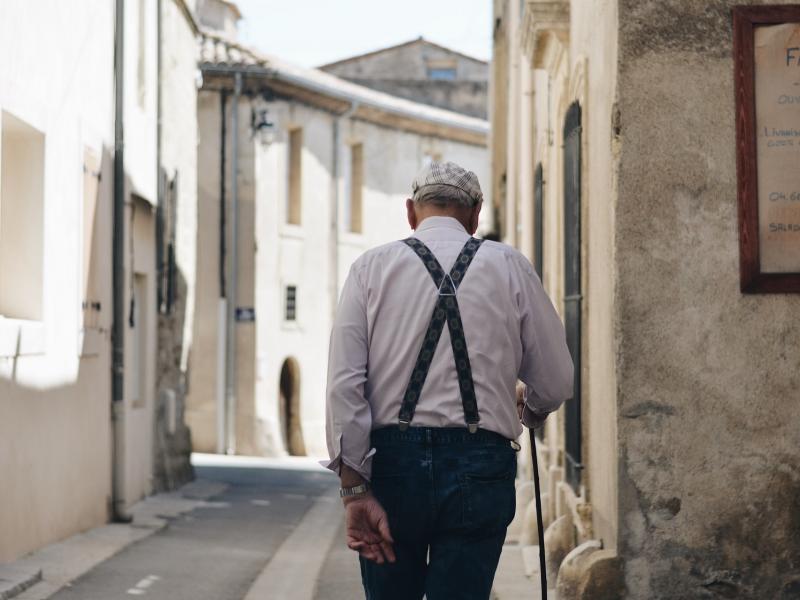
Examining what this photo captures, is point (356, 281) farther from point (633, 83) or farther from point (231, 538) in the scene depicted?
point (231, 538)

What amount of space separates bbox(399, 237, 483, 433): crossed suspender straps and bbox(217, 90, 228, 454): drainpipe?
2325 centimetres

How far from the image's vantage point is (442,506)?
140 inches

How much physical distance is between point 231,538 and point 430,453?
7224 millimetres

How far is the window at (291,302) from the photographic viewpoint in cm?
2944

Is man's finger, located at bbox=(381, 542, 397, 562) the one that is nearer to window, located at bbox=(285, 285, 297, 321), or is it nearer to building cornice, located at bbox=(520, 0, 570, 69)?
building cornice, located at bbox=(520, 0, 570, 69)

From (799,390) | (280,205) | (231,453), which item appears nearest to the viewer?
(799,390)

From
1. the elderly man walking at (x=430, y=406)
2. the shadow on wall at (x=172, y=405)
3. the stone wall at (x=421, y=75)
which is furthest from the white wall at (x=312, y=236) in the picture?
the elderly man walking at (x=430, y=406)

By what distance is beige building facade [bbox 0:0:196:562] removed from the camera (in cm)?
844

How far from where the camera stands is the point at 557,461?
948cm

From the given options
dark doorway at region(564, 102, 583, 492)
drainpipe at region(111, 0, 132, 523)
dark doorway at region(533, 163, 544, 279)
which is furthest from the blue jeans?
drainpipe at region(111, 0, 132, 523)

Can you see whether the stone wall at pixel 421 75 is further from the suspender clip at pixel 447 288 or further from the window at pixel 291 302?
the suspender clip at pixel 447 288

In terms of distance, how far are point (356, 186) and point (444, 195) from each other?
28.8m

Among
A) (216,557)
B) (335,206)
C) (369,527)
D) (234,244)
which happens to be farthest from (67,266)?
(335,206)

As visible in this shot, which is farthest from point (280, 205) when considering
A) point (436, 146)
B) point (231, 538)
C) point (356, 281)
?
point (356, 281)
